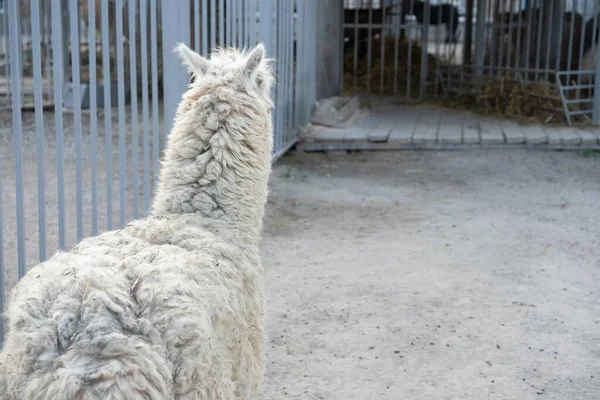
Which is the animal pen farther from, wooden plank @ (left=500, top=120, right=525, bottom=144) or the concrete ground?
wooden plank @ (left=500, top=120, right=525, bottom=144)

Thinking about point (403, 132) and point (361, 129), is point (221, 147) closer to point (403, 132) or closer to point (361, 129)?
point (403, 132)

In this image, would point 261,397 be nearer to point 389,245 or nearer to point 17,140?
point 17,140

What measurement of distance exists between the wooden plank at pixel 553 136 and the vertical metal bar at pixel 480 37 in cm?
246

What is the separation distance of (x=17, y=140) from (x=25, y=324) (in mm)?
1520

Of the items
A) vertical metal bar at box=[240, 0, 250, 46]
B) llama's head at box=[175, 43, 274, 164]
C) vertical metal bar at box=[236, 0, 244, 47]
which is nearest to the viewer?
llama's head at box=[175, 43, 274, 164]

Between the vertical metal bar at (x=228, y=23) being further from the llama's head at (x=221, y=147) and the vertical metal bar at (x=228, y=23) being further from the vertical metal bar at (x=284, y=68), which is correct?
the llama's head at (x=221, y=147)

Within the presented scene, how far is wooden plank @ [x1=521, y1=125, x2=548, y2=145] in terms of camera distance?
9.53 m

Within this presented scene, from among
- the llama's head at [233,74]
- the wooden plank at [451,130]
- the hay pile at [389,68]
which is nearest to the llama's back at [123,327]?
the llama's head at [233,74]

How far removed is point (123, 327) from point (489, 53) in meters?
12.0

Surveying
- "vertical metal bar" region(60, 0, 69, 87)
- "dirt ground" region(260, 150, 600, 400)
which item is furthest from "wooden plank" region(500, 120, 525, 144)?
"vertical metal bar" region(60, 0, 69, 87)

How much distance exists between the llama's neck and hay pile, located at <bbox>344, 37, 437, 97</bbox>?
1034 cm

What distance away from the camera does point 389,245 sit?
6230 millimetres

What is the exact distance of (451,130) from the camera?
10.2m

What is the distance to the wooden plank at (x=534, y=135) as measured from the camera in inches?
375
